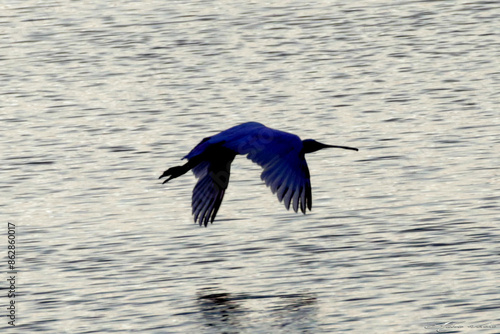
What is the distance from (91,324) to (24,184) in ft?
20.2

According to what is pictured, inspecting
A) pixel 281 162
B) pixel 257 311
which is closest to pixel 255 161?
pixel 281 162

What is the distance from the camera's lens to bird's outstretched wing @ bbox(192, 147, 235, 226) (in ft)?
50.6

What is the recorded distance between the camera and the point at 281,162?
14148 mm

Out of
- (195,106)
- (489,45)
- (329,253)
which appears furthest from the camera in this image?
(489,45)

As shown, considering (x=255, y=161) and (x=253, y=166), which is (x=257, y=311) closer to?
(x=255, y=161)

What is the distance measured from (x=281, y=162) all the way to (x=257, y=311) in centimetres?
151

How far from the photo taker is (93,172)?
2069cm

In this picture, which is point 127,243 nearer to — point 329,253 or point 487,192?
point 329,253

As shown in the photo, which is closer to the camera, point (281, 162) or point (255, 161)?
point (281, 162)

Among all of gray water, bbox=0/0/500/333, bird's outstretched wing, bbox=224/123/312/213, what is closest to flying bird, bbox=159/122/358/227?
bird's outstretched wing, bbox=224/123/312/213

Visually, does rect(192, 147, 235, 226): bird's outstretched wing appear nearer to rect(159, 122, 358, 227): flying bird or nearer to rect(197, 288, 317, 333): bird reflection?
rect(159, 122, 358, 227): flying bird

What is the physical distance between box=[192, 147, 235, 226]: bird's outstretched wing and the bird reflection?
2.93ft

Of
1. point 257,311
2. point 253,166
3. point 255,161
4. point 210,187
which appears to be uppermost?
point 255,161

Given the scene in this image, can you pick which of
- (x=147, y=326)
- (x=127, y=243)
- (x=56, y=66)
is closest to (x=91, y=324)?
(x=147, y=326)
